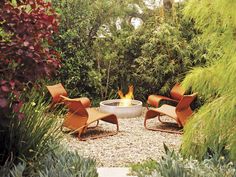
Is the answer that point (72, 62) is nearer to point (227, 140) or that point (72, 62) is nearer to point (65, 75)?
point (65, 75)

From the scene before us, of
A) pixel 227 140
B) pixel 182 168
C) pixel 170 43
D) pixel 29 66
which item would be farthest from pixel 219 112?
pixel 170 43

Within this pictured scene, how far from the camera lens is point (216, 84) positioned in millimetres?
4340

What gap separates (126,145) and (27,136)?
3.42 meters

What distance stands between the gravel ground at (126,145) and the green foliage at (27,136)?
2.01 meters

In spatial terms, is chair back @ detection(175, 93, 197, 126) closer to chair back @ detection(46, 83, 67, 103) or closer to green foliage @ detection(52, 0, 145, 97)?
chair back @ detection(46, 83, 67, 103)

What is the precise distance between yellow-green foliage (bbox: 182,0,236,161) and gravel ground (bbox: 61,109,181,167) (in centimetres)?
174

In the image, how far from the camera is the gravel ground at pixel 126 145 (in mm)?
6439

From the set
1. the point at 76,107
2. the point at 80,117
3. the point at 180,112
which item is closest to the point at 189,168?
the point at 76,107

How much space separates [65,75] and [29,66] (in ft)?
22.6

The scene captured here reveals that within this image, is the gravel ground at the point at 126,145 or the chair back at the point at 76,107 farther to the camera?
the chair back at the point at 76,107

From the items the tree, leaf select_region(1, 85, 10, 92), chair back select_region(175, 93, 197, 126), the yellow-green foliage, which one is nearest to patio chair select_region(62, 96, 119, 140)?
chair back select_region(175, 93, 197, 126)

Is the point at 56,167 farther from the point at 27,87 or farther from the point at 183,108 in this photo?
the point at 183,108

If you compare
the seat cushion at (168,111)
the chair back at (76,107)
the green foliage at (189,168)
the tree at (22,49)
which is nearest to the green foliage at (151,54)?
the seat cushion at (168,111)

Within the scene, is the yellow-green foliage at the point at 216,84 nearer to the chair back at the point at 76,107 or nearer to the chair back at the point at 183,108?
the chair back at the point at 76,107
